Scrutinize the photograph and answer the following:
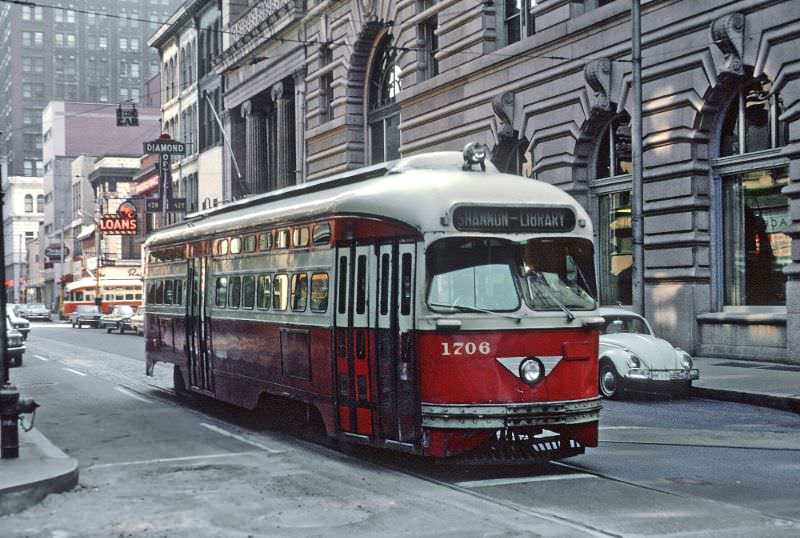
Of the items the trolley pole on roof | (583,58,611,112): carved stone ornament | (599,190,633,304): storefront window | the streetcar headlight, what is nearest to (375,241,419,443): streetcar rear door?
the streetcar headlight

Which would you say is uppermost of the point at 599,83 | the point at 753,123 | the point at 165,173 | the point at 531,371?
the point at 165,173

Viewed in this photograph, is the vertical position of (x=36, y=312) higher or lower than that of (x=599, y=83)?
lower

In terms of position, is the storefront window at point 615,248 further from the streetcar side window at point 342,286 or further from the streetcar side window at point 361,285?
the streetcar side window at point 361,285

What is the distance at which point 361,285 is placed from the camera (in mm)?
11820

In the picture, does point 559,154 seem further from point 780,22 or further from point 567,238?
point 567,238

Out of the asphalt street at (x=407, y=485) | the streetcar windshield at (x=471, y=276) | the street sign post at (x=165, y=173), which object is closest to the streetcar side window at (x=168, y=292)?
the asphalt street at (x=407, y=485)

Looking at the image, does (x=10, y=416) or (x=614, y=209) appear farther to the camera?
(x=614, y=209)

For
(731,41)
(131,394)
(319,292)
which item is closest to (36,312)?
(131,394)

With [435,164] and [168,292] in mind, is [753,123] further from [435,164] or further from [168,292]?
[435,164]

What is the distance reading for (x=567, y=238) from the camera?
11.4 m

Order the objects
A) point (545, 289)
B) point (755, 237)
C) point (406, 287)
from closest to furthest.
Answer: point (406, 287) < point (545, 289) < point (755, 237)

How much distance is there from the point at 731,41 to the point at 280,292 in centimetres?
1347

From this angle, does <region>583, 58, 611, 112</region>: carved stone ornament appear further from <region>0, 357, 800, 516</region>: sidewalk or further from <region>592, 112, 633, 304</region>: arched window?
<region>0, 357, 800, 516</region>: sidewalk

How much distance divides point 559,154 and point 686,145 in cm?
494
